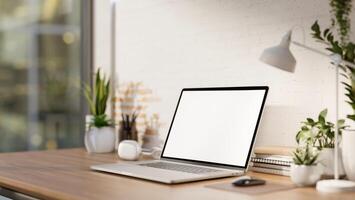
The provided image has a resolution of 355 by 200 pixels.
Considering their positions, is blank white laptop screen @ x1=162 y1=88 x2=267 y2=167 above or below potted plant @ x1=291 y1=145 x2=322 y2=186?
above

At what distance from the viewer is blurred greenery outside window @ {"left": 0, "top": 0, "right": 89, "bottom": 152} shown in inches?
113

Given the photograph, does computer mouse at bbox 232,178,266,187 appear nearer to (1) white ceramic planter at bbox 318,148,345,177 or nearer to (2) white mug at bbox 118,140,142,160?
(1) white ceramic planter at bbox 318,148,345,177

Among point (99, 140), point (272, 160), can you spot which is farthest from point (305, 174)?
point (99, 140)

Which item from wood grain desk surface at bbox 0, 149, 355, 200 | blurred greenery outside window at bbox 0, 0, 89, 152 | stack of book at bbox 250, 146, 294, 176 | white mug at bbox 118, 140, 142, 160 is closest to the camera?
wood grain desk surface at bbox 0, 149, 355, 200

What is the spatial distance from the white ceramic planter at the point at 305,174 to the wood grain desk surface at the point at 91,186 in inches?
1.2

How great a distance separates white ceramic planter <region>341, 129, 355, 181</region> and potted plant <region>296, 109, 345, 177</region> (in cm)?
4

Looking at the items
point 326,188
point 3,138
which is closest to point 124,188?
point 326,188

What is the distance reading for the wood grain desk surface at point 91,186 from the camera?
1.32 meters

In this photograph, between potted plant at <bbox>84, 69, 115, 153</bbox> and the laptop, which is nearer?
the laptop

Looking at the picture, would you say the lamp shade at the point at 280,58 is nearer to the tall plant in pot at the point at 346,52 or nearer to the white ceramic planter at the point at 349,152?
the tall plant in pot at the point at 346,52

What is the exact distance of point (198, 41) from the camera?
2158 millimetres

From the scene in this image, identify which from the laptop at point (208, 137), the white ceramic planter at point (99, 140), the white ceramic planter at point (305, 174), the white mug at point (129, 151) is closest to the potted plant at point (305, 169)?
the white ceramic planter at point (305, 174)

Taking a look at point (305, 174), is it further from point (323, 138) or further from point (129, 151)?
point (129, 151)

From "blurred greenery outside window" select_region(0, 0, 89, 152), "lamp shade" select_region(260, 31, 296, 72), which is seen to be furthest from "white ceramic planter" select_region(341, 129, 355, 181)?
"blurred greenery outside window" select_region(0, 0, 89, 152)
